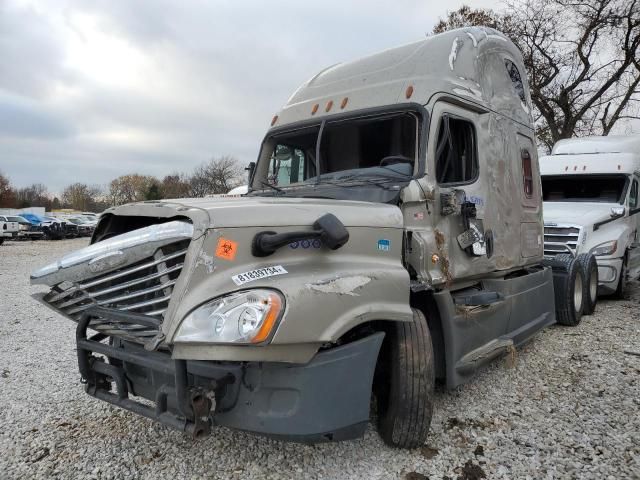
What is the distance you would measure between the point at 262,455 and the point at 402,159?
7.98ft

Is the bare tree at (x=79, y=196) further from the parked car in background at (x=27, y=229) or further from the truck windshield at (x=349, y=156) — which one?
the truck windshield at (x=349, y=156)

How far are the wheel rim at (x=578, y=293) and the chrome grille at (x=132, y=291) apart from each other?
637cm

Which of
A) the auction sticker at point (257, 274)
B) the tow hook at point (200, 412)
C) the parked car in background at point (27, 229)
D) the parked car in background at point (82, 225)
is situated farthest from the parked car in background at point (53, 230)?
the auction sticker at point (257, 274)

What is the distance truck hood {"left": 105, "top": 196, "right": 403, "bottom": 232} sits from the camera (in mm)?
2574

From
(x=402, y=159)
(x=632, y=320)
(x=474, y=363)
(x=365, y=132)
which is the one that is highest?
(x=365, y=132)

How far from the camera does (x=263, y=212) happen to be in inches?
107

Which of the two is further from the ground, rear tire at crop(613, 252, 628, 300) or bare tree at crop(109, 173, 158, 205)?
bare tree at crop(109, 173, 158, 205)

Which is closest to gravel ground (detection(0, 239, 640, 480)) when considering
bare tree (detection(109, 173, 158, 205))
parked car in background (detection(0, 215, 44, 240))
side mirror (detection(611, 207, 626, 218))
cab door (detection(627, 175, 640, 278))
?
side mirror (detection(611, 207, 626, 218))

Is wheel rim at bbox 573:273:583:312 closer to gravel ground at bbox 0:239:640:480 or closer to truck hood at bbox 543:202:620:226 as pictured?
truck hood at bbox 543:202:620:226

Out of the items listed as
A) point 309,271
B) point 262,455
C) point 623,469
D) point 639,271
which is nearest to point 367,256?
point 309,271

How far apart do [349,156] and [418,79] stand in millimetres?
869

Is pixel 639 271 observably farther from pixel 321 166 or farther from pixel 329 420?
pixel 329 420

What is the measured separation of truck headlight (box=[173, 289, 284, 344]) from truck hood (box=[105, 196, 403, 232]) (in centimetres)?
39

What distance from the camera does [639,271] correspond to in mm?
10508
